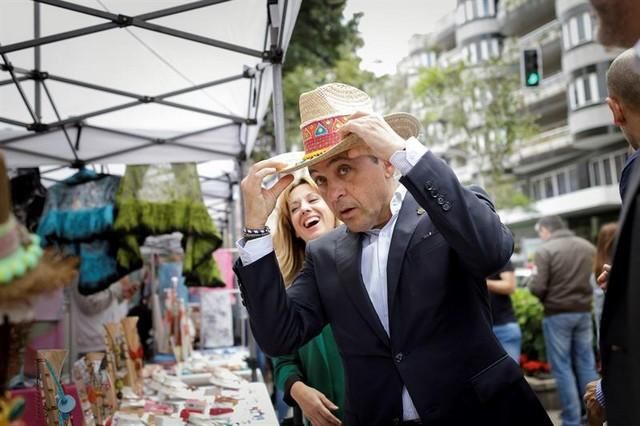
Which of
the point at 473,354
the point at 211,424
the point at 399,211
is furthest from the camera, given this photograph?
the point at 211,424

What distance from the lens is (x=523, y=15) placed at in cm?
3000

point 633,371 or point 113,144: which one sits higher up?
point 113,144

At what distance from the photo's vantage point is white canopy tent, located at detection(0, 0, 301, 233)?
3.75 meters

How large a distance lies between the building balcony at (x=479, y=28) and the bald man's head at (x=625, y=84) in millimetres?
32662

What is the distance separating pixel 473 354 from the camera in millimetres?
1843

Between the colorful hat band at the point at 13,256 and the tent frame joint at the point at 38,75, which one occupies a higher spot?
the tent frame joint at the point at 38,75

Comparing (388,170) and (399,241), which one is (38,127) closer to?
(388,170)

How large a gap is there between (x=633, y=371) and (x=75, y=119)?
4746 millimetres

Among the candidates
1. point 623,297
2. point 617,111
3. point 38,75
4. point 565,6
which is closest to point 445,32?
Result: point 565,6

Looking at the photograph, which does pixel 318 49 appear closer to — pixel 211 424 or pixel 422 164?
pixel 211 424

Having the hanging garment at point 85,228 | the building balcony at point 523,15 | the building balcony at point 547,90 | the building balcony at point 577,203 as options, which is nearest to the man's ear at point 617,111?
the hanging garment at point 85,228

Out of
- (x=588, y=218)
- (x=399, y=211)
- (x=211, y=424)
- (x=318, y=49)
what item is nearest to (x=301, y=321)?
(x=399, y=211)

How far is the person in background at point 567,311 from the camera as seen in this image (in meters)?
6.25

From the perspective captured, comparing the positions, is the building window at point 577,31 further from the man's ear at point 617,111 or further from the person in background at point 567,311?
the man's ear at point 617,111
